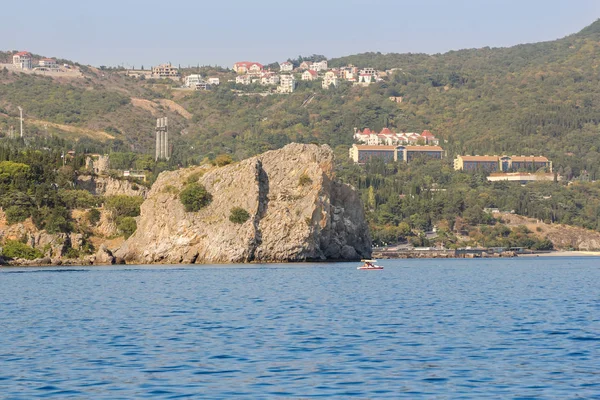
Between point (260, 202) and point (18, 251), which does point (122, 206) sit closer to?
point (18, 251)

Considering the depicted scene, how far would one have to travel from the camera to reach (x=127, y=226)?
125 meters

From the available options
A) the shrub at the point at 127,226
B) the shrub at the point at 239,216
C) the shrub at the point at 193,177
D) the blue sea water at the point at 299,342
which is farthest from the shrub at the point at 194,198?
the blue sea water at the point at 299,342

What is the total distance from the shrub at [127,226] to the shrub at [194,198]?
13.8m

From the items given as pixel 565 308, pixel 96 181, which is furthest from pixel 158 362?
pixel 96 181

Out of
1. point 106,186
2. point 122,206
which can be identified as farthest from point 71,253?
point 106,186

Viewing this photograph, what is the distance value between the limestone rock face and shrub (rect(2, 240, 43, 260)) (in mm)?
9615

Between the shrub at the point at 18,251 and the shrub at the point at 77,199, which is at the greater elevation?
the shrub at the point at 77,199

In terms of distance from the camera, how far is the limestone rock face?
368ft

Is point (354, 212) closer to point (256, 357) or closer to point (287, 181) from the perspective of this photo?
point (287, 181)

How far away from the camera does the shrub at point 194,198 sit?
11288 cm

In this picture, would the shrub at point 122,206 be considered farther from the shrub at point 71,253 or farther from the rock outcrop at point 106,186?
the shrub at point 71,253

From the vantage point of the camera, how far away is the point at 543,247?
612 ft

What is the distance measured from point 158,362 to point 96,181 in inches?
4458

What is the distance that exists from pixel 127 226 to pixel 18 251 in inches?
633
